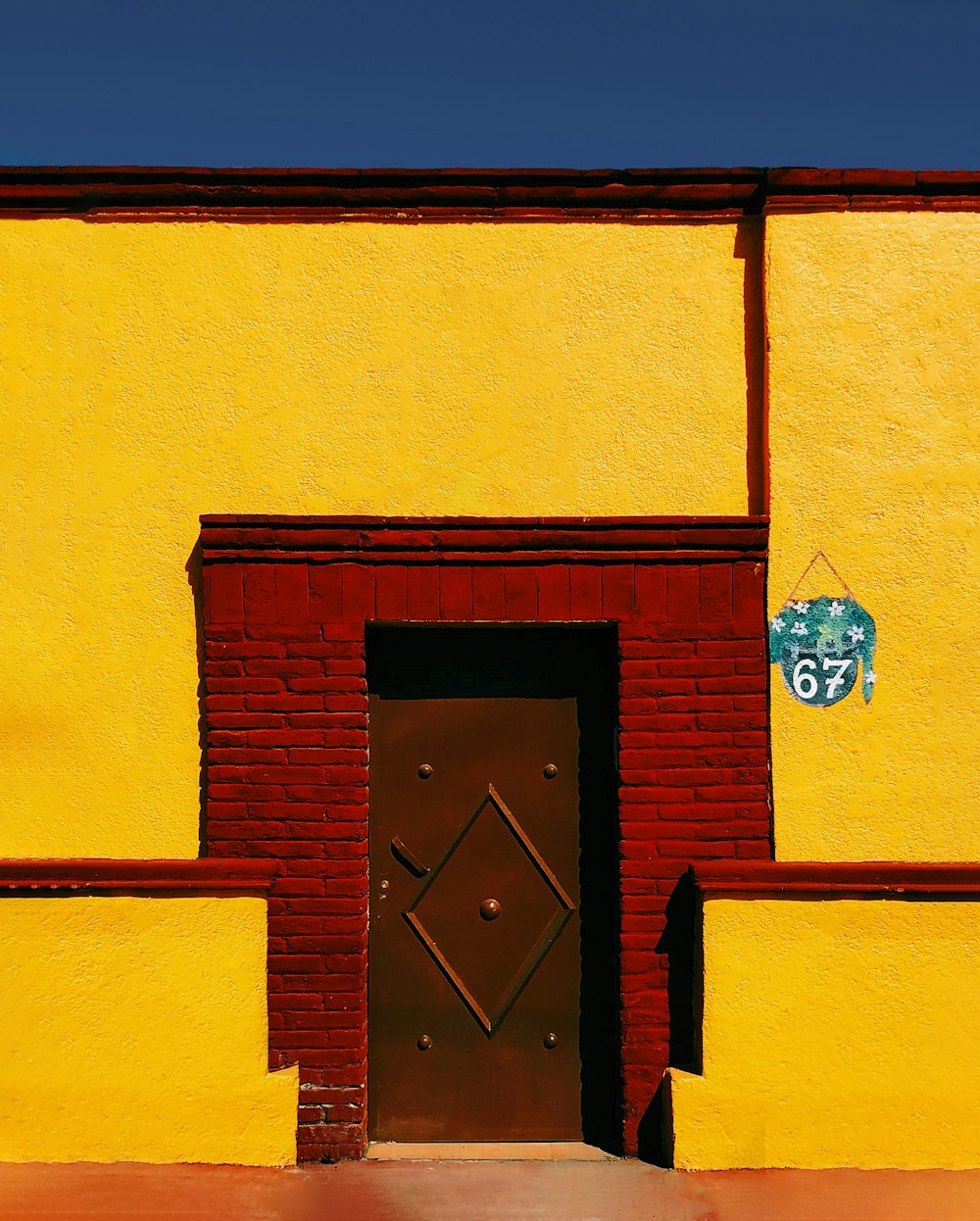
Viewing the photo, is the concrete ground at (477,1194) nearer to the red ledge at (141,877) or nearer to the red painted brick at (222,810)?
the red ledge at (141,877)

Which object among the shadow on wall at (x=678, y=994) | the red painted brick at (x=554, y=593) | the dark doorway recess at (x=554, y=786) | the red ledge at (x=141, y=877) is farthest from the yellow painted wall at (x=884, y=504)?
the red ledge at (x=141, y=877)

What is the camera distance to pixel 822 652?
13.7 feet

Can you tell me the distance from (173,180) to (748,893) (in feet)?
12.1

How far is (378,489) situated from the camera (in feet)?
13.9

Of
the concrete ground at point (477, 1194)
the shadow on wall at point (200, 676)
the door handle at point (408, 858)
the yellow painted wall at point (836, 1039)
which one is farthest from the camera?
the door handle at point (408, 858)

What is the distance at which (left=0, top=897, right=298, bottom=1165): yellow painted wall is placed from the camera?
397 centimetres

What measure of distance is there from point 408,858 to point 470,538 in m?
1.35

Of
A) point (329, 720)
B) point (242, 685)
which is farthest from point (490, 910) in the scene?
point (242, 685)

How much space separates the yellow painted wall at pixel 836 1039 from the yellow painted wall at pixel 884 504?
1.03 ft

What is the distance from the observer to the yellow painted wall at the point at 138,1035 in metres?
3.97

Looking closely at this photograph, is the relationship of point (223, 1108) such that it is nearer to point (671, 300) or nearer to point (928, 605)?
point (928, 605)

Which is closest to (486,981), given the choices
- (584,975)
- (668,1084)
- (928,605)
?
(584,975)

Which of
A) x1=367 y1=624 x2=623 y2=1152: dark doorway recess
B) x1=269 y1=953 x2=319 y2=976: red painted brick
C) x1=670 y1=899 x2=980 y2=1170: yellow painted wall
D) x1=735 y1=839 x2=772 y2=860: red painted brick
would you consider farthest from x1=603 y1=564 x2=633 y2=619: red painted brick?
x1=269 y1=953 x2=319 y2=976: red painted brick

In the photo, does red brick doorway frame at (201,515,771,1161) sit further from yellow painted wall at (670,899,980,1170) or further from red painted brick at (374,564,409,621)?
yellow painted wall at (670,899,980,1170)
